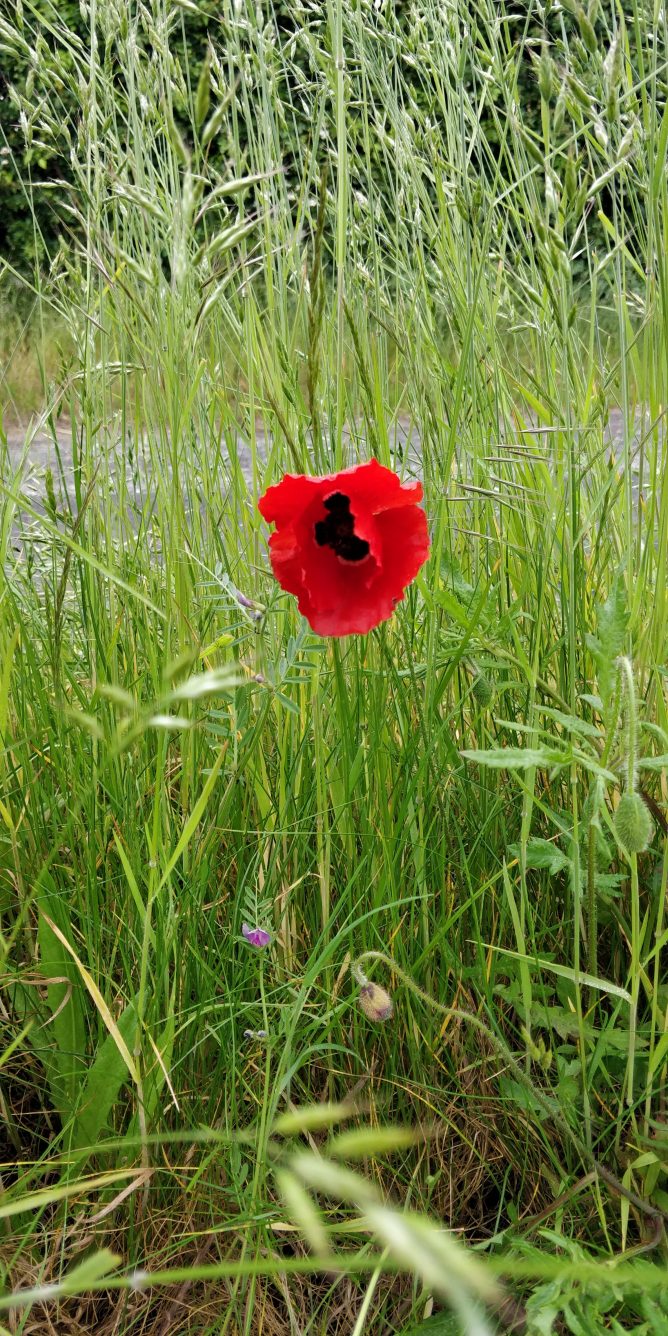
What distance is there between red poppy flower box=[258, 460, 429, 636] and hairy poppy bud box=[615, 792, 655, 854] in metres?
0.20

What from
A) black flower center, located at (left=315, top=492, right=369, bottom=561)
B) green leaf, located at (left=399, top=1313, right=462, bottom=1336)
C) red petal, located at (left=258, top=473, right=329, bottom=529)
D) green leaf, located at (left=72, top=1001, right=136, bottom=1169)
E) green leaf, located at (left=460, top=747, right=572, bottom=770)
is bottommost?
green leaf, located at (left=399, top=1313, right=462, bottom=1336)

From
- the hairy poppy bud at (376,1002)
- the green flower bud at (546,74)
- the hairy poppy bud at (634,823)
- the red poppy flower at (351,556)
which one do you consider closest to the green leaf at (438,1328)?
the hairy poppy bud at (376,1002)

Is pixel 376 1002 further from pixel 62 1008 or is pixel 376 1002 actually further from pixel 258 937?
pixel 62 1008

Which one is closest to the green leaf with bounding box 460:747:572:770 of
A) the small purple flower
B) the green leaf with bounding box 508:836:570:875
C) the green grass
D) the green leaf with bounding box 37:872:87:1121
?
the green grass

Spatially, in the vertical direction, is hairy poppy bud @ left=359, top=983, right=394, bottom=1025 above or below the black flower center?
below

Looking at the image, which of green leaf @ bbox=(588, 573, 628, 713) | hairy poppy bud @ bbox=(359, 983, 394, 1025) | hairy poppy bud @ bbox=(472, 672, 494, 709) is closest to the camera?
hairy poppy bud @ bbox=(359, 983, 394, 1025)

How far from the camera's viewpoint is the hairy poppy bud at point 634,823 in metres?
0.69

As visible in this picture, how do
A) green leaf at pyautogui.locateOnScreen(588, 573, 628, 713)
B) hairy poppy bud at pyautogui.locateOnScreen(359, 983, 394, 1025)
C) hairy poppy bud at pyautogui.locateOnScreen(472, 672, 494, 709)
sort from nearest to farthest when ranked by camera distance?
hairy poppy bud at pyautogui.locateOnScreen(359, 983, 394, 1025) → green leaf at pyautogui.locateOnScreen(588, 573, 628, 713) → hairy poppy bud at pyautogui.locateOnScreen(472, 672, 494, 709)

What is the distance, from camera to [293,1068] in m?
0.78

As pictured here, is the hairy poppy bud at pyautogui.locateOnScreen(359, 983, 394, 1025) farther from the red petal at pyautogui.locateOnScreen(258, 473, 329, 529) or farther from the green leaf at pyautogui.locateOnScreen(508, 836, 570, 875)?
the red petal at pyautogui.locateOnScreen(258, 473, 329, 529)

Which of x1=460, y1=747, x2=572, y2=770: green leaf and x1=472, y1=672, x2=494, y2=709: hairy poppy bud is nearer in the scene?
x1=460, y1=747, x2=572, y2=770: green leaf

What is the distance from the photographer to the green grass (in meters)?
0.80

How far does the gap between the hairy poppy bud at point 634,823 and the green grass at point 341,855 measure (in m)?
0.02

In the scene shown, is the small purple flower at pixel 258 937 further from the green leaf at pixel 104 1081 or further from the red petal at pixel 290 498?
the red petal at pixel 290 498
